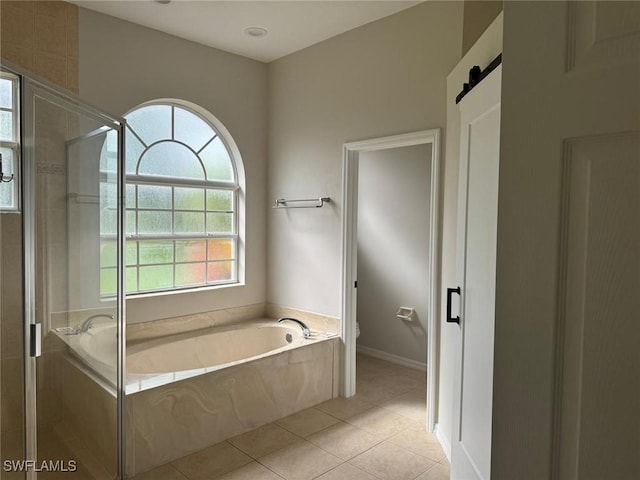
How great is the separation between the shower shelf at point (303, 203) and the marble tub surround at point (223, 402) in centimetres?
110

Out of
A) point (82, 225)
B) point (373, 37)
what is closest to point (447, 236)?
point (373, 37)

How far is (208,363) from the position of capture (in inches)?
136

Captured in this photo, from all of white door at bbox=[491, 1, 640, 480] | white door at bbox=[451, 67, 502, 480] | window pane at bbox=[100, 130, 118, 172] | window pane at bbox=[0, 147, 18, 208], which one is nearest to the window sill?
window pane at bbox=[100, 130, 118, 172]

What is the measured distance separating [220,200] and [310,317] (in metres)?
1.31

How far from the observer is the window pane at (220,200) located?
3775 mm

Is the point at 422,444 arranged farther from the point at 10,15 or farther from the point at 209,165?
the point at 10,15

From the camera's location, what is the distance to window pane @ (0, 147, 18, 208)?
6.13 ft

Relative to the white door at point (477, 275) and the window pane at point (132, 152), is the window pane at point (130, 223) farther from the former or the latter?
the white door at point (477, 275)

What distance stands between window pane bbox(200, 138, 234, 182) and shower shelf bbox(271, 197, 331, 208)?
19.3 inches

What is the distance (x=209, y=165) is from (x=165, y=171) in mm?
407

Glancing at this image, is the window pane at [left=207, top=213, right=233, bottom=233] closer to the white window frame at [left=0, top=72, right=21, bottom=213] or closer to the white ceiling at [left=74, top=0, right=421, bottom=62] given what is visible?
the white ceiling at [left=74, top=0, right=421, bottom=62]

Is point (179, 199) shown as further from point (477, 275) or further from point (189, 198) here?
point (477, 275)

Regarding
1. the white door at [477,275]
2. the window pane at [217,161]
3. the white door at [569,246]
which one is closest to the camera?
the white door at [569,246]

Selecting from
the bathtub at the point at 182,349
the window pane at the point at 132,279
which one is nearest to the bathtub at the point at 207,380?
the bathtub at the point at 182,349
